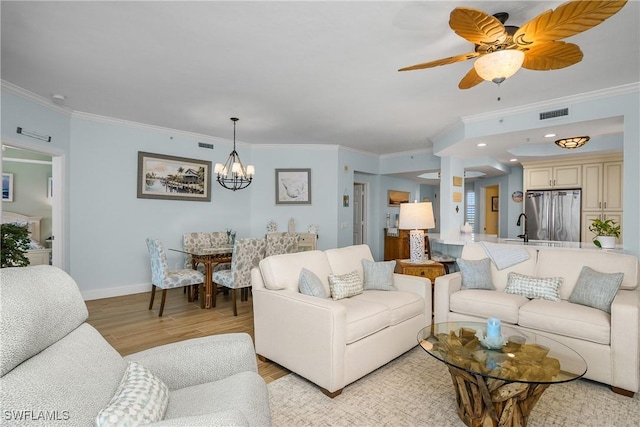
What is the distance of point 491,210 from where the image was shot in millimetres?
9086

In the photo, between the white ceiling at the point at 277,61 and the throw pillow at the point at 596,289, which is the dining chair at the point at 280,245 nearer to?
the white ceiling at the point at 277,61

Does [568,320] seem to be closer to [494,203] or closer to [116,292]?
[116,292]

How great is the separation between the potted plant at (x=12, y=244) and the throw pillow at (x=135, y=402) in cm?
209

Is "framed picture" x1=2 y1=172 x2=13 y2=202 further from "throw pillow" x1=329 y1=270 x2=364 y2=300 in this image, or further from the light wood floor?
"throw pillow" x1=329 y1=270 x2=364 y2=300

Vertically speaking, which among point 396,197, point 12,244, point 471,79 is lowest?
point 12,244

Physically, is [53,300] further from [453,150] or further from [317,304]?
[453,150]

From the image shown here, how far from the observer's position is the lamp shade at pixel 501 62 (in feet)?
6.73

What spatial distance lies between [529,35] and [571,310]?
6.76ft

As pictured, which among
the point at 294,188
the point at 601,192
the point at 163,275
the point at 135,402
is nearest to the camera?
the point at 135,402

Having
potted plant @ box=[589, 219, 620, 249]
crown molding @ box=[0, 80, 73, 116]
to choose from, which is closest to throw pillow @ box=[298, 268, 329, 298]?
potted plant @ box=[589, 219, 620, 249]

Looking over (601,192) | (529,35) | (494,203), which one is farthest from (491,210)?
(529,35)

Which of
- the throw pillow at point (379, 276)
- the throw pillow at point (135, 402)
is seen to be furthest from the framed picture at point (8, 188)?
the throw pillow at point (135, 402)

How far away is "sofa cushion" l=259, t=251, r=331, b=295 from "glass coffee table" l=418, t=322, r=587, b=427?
117cm

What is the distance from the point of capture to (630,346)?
89.4 inches
